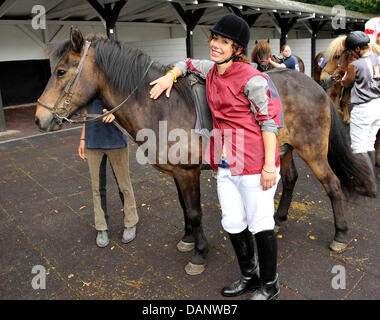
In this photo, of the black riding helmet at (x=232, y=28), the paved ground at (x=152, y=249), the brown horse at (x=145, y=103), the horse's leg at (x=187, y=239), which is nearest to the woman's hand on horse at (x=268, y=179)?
the brown horse at (x=145, y=103)

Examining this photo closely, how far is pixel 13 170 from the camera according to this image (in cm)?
530

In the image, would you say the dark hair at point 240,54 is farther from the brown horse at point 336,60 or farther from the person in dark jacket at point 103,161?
the brown horse at point 336,60

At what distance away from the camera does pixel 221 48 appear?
1.79 m

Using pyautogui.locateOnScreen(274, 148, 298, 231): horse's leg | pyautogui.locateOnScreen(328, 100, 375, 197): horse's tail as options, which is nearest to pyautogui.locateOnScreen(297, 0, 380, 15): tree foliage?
pyautogui.locateOnScreen(328, 100, 375, 197): horse's tail

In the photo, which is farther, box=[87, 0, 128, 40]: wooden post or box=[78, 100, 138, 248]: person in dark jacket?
box=[87, 0, 128, 40]: wooden post

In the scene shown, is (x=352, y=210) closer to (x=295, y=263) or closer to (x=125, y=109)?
(x=295, y=263)

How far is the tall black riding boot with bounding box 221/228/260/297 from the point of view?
7.22ft

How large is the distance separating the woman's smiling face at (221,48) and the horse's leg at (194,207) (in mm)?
893

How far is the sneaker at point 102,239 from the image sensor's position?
119 inches

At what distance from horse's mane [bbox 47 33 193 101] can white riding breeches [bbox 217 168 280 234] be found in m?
0.76

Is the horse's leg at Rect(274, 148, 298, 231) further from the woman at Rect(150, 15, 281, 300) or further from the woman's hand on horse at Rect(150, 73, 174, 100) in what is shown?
the woman's hand on horse at Rect(150, 73, 174, 100)

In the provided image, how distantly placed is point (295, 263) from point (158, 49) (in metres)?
10.9
